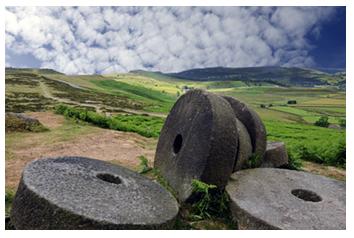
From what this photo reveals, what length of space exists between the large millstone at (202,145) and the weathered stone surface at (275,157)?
10.7ft

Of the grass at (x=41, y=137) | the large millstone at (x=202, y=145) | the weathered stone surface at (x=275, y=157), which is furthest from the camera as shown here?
the grass at (x=41, y=137)

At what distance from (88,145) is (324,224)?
1020cm

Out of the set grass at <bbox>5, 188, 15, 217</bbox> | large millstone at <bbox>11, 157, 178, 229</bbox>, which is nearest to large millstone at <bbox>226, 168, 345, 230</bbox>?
large millstone at <bbox>11, 157, 178, 229</bbox>

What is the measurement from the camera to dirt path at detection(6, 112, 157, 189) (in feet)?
38.3

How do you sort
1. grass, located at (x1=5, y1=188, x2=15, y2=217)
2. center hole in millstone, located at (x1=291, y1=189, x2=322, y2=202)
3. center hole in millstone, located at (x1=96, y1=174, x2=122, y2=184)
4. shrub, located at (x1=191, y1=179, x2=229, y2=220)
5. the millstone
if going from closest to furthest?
1. grass, located at (x1=5, y1=188, x2=15, y2=217)
2. shrub, located at (x1=191, y1=179, x2=229, y2=220)
3. center hole in millstone, located at (x1=96, y1=174, x2=122, y2=184)
4. center hole in millstone, located at (x1=291, y1=189, x2=322, y2=202)
5. the millstone

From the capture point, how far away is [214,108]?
8.23 meters

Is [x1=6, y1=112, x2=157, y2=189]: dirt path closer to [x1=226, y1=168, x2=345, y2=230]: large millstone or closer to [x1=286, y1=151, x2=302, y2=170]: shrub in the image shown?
[x1=226, y1=168, x2=345, y2=230]: large millstone

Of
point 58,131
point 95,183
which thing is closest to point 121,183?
point 95,183

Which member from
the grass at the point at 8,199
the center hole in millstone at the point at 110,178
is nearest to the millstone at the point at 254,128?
the center hole in millstone at the point at 110,178

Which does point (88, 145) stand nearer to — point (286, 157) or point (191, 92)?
point (191, 92)

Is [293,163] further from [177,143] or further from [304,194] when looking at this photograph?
[177,143]

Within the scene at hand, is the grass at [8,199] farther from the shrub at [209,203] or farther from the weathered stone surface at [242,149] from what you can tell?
the weathered stone surface at [242,149]

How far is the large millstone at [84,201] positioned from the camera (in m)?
5.77

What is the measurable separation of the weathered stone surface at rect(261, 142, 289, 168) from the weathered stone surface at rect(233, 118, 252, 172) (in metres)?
1.30
